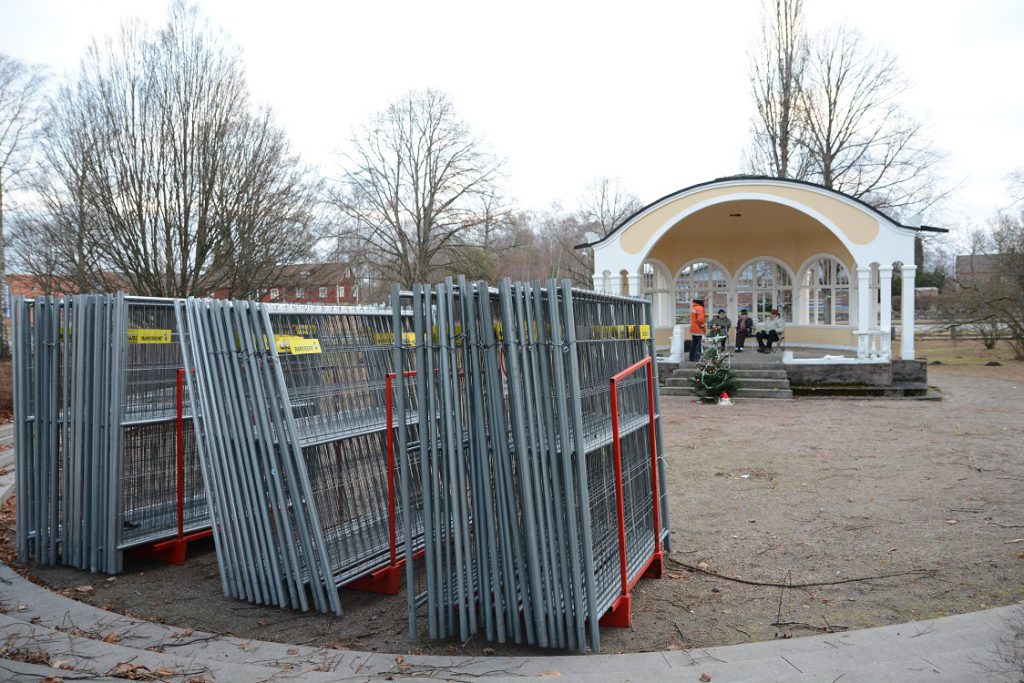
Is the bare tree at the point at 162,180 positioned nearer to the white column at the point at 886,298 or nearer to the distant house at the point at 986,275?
the white column at the point at 886,298

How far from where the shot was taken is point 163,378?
6625 millimetres

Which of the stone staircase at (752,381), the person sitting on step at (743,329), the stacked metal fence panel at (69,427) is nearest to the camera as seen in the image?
the stacked metal fence panel at (69,427)

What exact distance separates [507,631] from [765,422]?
10.3m

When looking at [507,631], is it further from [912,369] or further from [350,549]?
[912,369]

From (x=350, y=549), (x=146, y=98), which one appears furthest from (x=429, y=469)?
(x=146, y=98)

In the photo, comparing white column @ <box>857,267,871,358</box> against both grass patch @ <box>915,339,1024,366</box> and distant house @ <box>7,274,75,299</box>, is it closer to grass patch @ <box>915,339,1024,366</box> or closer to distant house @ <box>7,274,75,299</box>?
grass patch @ <box>915,339,1024,366</box>

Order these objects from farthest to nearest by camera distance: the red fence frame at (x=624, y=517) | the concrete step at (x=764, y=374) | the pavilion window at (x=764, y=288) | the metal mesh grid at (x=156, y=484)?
the pavilion window at (x=764, y=288), the concrete step at (x=764, y=374), the metal mesh grid at (x=156, y=484), the red fence frame at (x=624, y=517)

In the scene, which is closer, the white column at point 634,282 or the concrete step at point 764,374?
the concrete step at point 764,374

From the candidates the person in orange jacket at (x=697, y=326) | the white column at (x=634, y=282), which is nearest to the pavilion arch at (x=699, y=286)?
the white column at (x=634, y=282)

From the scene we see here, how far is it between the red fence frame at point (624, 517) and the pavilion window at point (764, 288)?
19253 mm

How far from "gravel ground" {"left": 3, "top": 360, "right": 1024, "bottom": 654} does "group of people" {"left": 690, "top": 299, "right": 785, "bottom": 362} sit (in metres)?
8.82

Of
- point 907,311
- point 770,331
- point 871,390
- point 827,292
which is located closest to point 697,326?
point 770,331

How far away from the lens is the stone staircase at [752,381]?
17.6 m

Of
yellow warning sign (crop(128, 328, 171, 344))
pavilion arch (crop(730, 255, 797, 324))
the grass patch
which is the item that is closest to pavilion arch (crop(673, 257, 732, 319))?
pavilion arch (crop(730, 255, 797, 324))
